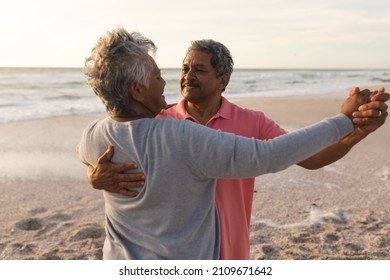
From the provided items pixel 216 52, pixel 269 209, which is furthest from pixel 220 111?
pixel 269 209

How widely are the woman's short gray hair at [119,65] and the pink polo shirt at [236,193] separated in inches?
34.2

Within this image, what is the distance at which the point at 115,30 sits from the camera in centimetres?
161

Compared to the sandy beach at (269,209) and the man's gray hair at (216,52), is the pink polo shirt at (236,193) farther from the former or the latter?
the sandy beach at (269,209)

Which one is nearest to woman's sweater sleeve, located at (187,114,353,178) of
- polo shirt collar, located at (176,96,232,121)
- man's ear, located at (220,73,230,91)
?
polo shirt collar, located at (176,96,232,121)

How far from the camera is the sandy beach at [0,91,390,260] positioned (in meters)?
4.28

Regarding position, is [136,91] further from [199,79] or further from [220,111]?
[199,79]

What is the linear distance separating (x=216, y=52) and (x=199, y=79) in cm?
20

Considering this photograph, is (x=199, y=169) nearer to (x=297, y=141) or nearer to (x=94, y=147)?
(x=297, y=141)

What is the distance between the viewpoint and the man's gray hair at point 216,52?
2.67 m

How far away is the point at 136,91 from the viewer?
1.59 meters

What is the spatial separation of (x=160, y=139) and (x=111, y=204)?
16.8 inches

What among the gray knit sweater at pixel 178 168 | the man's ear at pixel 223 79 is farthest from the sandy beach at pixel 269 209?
the gray knit sweater at pixel 178 168

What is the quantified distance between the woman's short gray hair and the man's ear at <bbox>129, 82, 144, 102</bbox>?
1 cm
